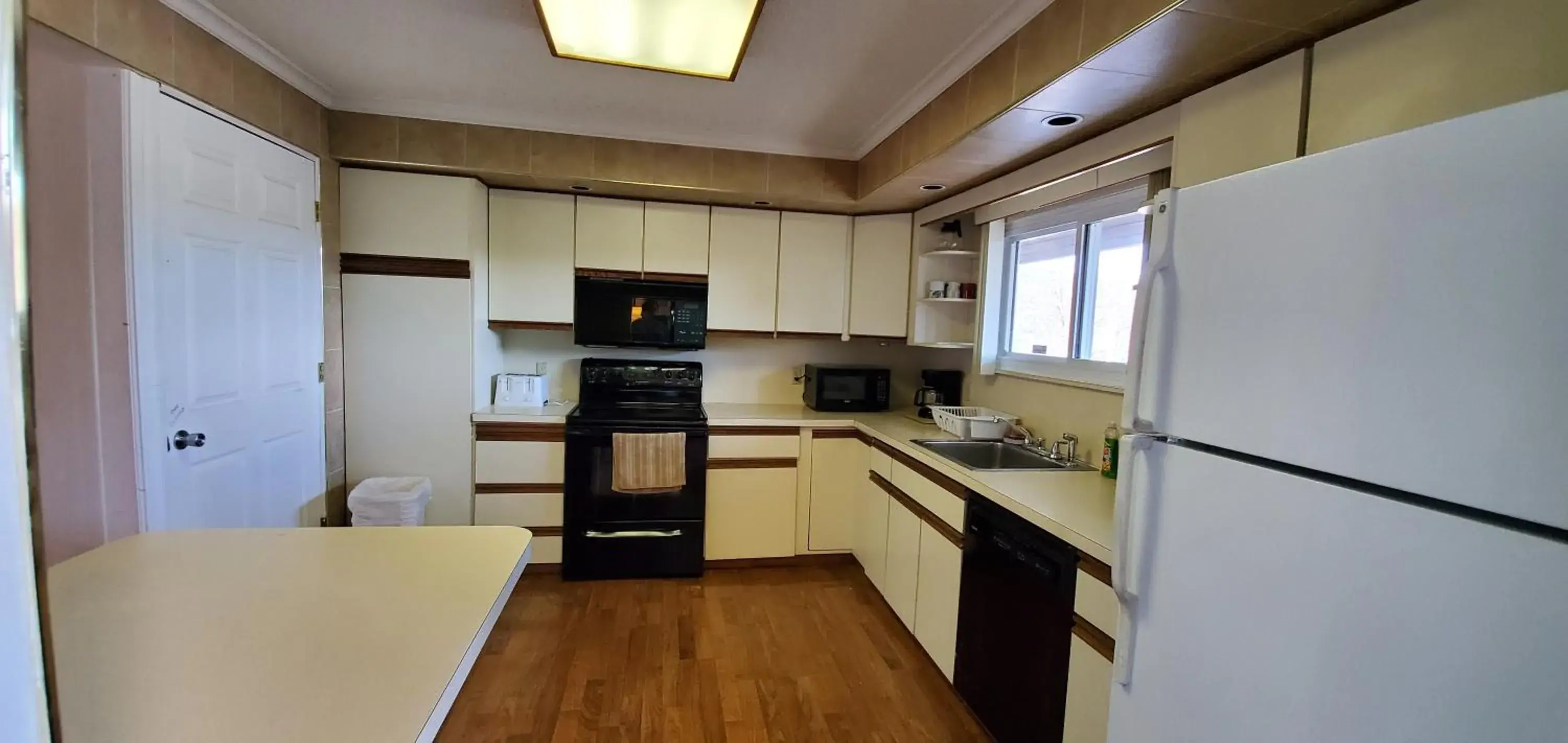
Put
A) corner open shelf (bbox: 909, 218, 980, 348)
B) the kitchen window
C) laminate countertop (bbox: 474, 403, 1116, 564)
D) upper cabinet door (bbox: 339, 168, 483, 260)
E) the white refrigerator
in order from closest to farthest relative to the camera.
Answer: the white refrigerator < laminate countertop (bbox: 474, 403, 1116, 564) < the kitchen window < upper cabinet door (bbox: 339, 168, 483, 260) < corner open shelf (bbox: 909, 218, 980, 348)

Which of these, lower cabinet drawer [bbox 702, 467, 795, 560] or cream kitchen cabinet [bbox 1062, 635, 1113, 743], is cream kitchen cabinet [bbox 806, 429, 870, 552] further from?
cream kitchen cabinet [bbox 1062, 635, 1113, 743]

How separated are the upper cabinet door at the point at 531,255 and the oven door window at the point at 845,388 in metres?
1.50

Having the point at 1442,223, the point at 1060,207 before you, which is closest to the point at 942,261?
the point at 1060,207

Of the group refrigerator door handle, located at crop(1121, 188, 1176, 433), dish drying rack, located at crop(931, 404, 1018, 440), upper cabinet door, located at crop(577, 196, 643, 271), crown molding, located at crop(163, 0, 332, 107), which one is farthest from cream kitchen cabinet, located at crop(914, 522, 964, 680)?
crown molding, located at crop(163, 0, 332, 107)

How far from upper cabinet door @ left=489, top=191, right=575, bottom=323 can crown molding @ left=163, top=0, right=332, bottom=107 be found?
0.78 meters

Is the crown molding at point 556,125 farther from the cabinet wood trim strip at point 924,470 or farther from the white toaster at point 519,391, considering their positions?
the cabinet wood trim strip at point 924,470

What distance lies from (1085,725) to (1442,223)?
1.32m

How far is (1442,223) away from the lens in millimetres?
682

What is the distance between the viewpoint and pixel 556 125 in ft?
8.73

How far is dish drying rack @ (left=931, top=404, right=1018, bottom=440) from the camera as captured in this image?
253 cm

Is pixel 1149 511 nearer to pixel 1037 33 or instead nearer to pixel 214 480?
pixel 1037 33

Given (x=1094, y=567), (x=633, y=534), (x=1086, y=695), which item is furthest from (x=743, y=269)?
(x=1086, y=695)

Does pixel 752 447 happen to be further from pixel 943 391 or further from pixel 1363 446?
pixel 1363 446

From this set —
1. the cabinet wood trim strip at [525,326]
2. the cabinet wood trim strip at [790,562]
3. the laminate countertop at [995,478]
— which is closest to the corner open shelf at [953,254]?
the laminate countertop at [995,478]
